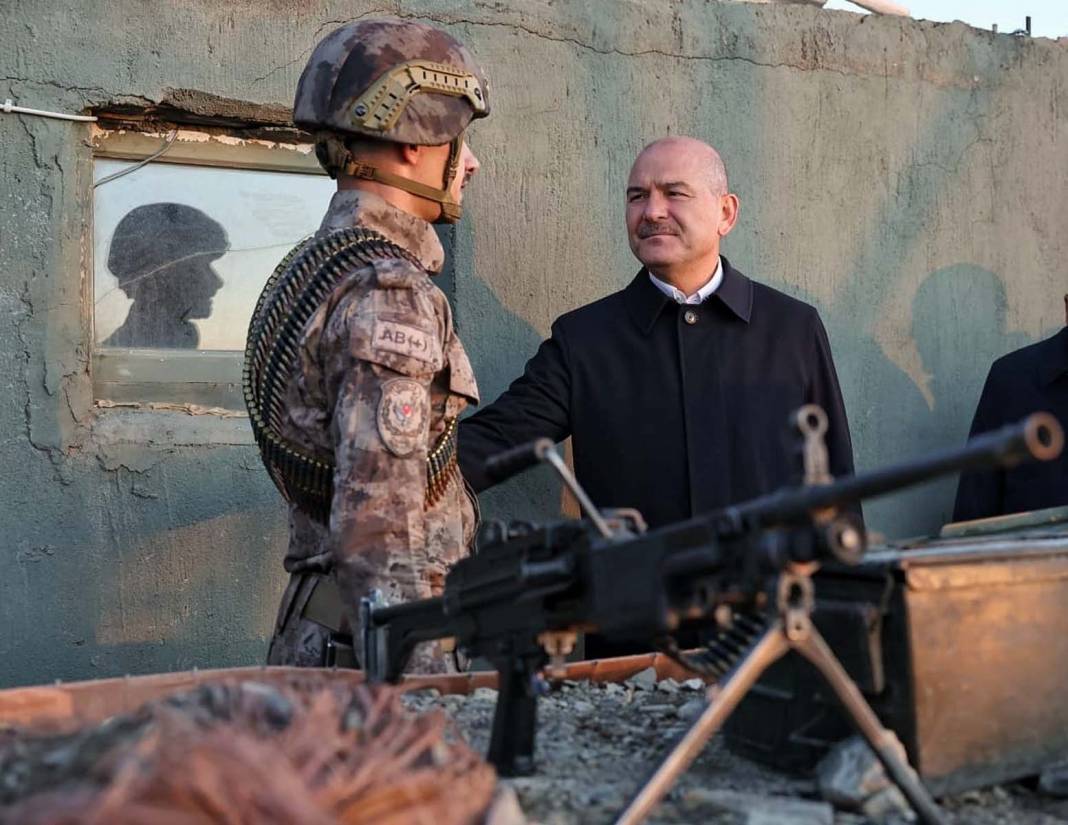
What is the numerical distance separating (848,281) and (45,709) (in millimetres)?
3112

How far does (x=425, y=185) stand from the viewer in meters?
2.65

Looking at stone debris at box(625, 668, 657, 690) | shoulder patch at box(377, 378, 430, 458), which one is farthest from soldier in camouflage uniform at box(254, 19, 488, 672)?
stone debris at box(625, 668, 657, 690)

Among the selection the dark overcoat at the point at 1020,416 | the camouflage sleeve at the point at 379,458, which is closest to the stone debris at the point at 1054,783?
the camouflage sleeve at the point at 379,458

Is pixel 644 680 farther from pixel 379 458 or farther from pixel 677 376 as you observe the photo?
pixel 677 376

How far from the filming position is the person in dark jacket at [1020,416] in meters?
3.96

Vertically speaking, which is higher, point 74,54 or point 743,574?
point 74,54

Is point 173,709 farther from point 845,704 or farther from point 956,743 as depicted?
point 956,743

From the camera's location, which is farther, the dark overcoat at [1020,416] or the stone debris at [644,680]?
the dark overcoat at [1020,416]

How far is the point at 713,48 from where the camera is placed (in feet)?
14.0

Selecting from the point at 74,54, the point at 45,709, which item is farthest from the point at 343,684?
the point at 74,54

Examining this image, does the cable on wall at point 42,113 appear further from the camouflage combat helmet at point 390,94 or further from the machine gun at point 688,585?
the machine gun at point 688,585

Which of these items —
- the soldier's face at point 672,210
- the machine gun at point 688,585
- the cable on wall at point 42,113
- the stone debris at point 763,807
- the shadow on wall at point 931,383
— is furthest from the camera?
the shadow on wall at point 931,383

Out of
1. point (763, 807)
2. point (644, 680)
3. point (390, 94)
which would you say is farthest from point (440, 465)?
point (763, 807)

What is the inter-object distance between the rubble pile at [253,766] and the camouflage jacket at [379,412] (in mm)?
728
